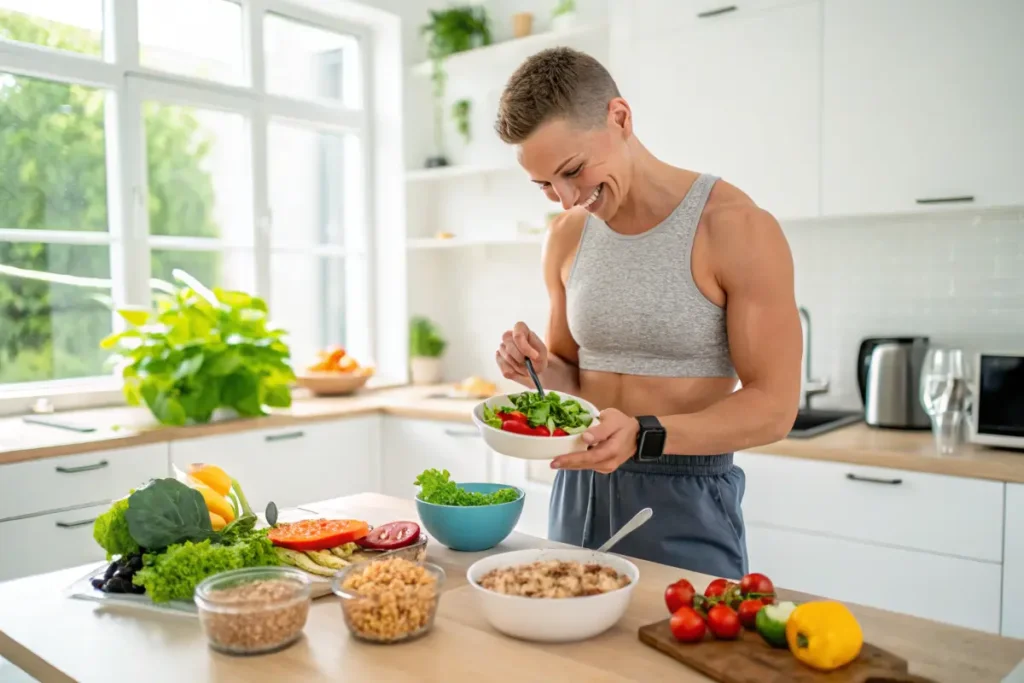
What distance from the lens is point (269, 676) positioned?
1.04 meters

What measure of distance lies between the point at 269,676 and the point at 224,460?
201 cm

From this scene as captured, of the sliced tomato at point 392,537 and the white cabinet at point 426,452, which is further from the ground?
the sliced tomato at point 392,537

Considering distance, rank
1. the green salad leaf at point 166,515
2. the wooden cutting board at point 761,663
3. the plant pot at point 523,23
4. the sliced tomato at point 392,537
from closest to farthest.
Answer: the wooden cutting board at point 761,663 < the green salad leaf at point 166,515 < the sliced tomato at point 392,537 < the plant pot at point 523,23

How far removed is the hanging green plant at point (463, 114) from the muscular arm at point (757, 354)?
8.97ft

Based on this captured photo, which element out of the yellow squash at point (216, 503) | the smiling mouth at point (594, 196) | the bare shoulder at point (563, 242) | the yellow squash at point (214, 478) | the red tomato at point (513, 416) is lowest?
the yellow squash at point (216, 503)

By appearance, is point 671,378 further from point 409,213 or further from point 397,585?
point 409,213

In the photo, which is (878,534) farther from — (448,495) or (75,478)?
(75,478)

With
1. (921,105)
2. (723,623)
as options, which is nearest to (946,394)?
(921,105)

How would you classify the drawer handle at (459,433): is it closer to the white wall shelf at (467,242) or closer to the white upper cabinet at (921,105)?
the white wall shelf at (467,242)

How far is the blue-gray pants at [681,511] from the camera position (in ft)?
5.35

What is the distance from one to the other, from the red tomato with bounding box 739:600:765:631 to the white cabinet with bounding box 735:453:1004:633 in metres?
1.39

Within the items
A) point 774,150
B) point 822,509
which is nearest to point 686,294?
point 822,509

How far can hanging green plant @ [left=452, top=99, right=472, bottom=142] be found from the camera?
4.11 meters

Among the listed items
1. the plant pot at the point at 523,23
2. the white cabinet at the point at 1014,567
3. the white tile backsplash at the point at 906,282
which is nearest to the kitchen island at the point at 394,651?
the white cabinet at the point at 1014,567
